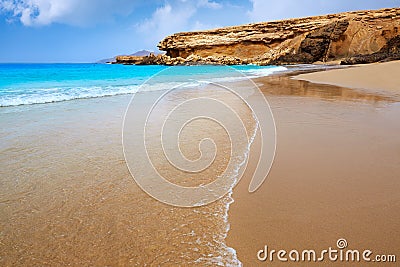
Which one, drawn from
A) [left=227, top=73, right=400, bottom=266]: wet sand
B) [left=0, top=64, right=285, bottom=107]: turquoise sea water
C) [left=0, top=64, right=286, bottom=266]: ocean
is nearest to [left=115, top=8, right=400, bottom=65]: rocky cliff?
[left=0, top=64, right=285, bottom=107]: turquoise sea water

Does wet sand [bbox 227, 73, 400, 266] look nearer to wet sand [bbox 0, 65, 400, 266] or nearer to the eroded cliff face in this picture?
wet sand [bbox 0, 65, 400, 266]

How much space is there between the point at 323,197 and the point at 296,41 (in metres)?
47.5

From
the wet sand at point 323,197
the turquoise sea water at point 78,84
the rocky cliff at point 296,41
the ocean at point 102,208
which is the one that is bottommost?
the wet sand at point 323,197

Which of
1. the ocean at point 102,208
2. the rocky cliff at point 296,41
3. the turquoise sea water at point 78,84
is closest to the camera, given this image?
the ocean at point 102,208

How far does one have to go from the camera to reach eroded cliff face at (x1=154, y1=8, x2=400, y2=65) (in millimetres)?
36000

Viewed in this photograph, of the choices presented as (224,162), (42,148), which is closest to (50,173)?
(42,148)

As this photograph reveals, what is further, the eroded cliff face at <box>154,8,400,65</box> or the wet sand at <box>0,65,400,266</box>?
the eroded cliff face at <box>154,8,400,65</box>

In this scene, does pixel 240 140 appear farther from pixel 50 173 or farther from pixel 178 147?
pixel 50 173

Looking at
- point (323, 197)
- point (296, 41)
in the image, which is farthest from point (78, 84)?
point (296, 41)

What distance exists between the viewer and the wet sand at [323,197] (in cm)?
155

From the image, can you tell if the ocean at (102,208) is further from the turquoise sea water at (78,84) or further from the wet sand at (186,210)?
the turquoise sea water at (78,84)

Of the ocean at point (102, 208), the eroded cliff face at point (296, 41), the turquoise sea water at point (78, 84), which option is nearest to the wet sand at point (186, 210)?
the ocean at point (102, 208)

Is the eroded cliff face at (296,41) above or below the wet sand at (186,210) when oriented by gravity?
above

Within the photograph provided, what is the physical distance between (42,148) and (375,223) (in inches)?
140
